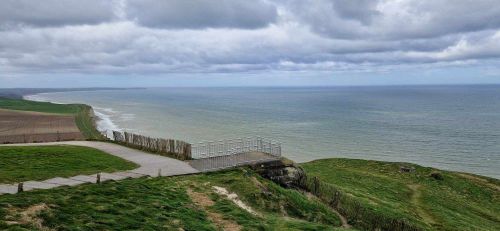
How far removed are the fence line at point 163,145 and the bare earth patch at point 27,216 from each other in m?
14.6

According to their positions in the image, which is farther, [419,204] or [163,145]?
[419,204]

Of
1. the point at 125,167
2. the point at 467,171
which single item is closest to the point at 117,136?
the point at 125,167

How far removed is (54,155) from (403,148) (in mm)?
66182

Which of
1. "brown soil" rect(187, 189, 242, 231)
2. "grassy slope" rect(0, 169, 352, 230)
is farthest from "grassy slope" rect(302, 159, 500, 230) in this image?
"brown soil" rect(187, 189, 242, 231)

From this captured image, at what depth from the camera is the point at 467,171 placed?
2373 inches

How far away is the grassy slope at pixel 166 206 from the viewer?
48.6 feet

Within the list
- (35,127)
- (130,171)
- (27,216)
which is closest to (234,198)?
(130,171)

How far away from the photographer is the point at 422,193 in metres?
42.3

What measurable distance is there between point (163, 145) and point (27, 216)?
17327 millimetres

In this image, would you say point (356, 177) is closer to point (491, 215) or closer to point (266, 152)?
point (491, 215)

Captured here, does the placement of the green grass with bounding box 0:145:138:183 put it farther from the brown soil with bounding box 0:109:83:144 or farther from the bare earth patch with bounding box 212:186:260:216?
the brown soil with bounding box 0:109:83:144

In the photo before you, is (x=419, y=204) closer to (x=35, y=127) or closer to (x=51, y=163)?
(x=51, y=163)

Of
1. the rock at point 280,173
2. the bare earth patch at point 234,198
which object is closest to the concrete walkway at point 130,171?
the bare earth patch at point 234,198

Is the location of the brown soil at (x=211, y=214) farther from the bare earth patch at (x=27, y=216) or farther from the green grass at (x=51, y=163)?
the bare earth patch at (x=27, y=216)
